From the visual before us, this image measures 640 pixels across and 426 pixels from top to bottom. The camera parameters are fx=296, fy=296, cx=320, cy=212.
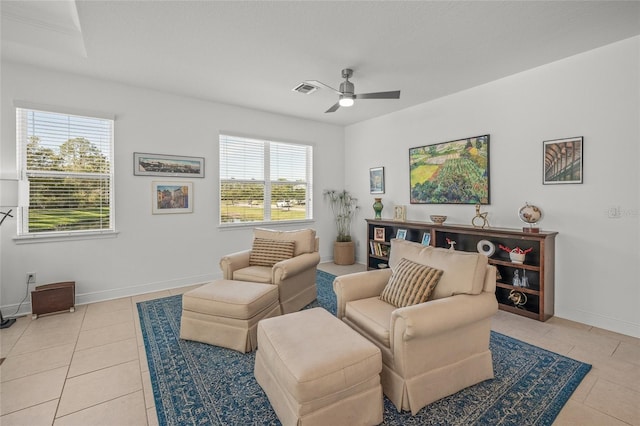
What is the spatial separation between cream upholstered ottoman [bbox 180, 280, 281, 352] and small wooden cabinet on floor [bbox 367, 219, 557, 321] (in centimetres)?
258

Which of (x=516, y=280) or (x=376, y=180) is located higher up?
(x=376, y=180)

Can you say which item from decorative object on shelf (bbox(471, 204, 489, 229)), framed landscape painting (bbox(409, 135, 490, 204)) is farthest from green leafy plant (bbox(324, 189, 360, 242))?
decorative object on shelf (bbox(471, 204, 489, 229))

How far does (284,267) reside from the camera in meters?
3.02

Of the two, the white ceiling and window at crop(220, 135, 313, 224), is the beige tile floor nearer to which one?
window at crop(220, 135, 313, 224)

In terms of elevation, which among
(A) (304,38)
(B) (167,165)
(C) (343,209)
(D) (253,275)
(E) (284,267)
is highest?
(A) (304,38)

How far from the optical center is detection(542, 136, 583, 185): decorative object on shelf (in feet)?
10.1

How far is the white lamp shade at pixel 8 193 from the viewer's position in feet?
9.24

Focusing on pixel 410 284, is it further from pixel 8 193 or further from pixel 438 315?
pixel 8 193

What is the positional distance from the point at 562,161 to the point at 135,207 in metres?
5.17

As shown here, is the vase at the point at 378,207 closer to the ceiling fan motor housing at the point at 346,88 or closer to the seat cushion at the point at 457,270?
the ceiling fan motor housing at the point at 346,88

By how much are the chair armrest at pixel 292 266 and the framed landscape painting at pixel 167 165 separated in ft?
7.21

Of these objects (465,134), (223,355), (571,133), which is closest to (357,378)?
(223,355)

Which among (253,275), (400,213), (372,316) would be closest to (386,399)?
(372,316)

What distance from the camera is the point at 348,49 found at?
2918 millimetres
